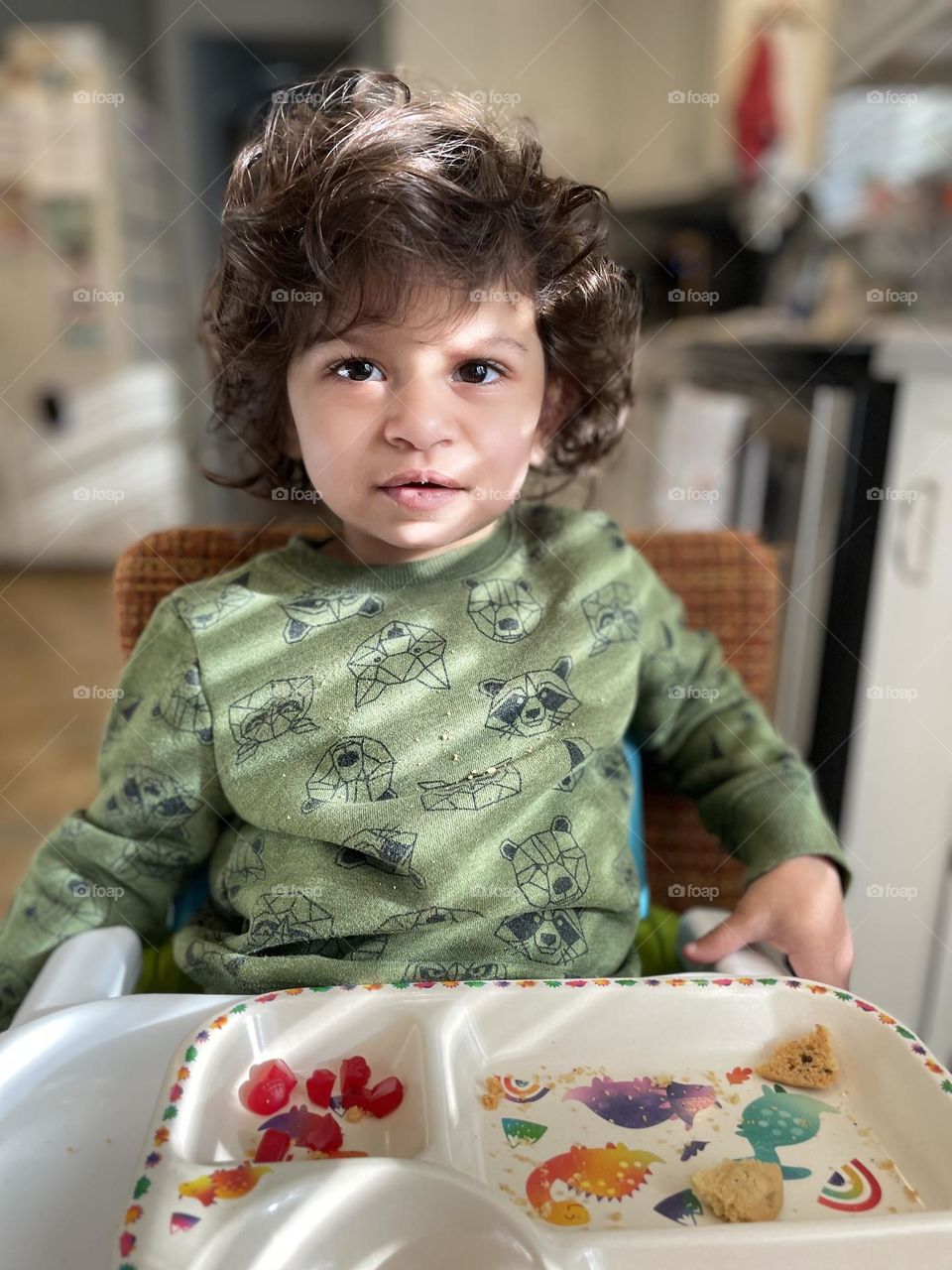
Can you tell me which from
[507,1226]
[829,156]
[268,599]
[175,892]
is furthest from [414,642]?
[829,156]

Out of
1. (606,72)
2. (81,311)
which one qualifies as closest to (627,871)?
(606,72)

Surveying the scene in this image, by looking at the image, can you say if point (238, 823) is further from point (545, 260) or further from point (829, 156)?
point (829, 156)

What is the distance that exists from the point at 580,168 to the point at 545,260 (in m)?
2.55

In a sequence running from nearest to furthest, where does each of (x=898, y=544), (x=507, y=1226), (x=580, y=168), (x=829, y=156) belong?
(x=507, y=1226) < (x=898, y=544) < (x=829, y=156) < (x=580, y=168)

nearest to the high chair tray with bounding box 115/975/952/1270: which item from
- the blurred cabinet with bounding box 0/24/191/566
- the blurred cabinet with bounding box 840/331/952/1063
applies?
the blurred cabinet with bounding box 840/331/952/1063

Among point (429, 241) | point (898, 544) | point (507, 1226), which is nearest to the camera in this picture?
point (507, 1226)

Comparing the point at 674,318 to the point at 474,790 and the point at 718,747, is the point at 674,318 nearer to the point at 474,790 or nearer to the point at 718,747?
the point at 718,747

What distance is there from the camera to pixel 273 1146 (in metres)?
0.49

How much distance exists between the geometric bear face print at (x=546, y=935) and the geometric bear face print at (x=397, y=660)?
0.53ft

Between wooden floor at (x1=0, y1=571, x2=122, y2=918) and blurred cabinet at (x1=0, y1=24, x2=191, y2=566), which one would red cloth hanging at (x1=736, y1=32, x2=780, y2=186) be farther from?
blurred cabinet at (x1=0, y1=24, x2=191, y2=566)

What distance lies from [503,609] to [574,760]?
0.12m

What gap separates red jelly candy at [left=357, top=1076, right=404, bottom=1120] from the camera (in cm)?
52

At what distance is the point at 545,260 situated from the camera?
71 cm

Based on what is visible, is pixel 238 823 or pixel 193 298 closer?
pixel 238 823
